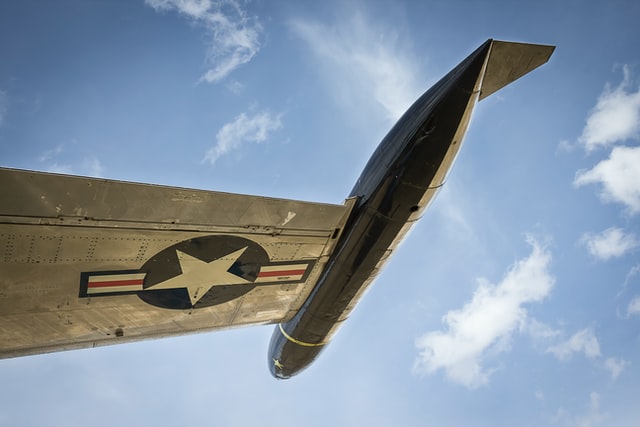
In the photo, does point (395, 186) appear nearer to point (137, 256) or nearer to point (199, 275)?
point (199, 275)

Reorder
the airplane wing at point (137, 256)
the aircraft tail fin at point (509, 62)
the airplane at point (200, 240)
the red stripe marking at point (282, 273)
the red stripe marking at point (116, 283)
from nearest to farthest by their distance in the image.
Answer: the airplane wing at point (137, 256)
the airplane at point (200, 240)
the aircraft tail fin at point (509, 62)
the red stripe marking at point (116, 283)
the red stripe marking at point (282, 273)

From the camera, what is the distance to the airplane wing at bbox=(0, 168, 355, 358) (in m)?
4.43

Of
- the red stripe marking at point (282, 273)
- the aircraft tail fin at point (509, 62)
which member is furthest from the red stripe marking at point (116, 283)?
the aircraft tail fin at point (509, 62)

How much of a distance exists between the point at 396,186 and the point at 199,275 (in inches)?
148

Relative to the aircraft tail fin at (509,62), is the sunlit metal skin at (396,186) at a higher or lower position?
lower

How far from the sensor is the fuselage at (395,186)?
5.31 meters

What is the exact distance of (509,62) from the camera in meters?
5.42

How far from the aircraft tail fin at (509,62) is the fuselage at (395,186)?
34 cm

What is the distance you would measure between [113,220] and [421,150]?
455 cm

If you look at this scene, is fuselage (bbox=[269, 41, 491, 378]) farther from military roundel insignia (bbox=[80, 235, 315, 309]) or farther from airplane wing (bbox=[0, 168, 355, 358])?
military roundel insignia (bbox=[80, 235, 315, 309])

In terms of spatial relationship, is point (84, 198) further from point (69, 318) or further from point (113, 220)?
point (69, 318)

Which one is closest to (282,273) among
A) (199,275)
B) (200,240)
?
(199,275)

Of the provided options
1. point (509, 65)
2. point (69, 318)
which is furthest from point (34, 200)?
point (509, 65)

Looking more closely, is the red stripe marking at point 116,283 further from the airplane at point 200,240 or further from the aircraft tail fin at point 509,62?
the aircraft tail fin at point 509,62
